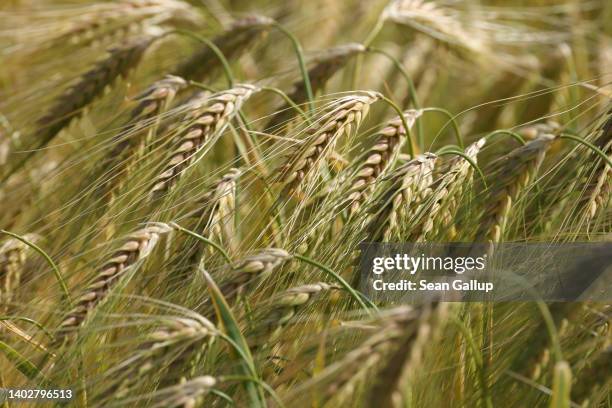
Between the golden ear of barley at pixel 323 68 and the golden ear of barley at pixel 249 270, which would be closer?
the golden ear of barley at pixel 249 270

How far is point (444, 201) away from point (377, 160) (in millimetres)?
124

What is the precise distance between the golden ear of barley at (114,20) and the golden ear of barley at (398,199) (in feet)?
3.05

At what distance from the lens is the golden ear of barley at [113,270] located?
1.06 m

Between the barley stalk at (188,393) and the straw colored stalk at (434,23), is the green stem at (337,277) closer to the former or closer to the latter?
the barley stalk at (188,393)

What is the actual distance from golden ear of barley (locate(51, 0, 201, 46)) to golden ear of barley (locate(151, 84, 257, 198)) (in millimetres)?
668

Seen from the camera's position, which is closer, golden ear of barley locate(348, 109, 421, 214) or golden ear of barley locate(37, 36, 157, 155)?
golden ear of barley locate(348, 109, 421, 214)

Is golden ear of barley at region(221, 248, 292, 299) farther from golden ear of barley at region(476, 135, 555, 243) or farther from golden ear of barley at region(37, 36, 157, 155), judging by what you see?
golden ear of barley at region(37, 36, 157, 155)

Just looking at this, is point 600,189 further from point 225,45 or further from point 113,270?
point 225,45

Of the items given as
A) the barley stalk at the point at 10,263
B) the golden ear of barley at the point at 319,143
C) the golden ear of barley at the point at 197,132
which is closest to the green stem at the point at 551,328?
the golden ear of barley at the point at 319,143

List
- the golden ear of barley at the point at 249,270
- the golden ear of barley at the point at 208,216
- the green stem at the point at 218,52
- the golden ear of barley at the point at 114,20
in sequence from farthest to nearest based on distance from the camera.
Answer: the golden ear of barley at the point at 114,20 → the green stem at the point at 218,52 → the golden ear of barley at the point at 208,216 → the golden ear of barley at the point at 249,270

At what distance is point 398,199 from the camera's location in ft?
3.67

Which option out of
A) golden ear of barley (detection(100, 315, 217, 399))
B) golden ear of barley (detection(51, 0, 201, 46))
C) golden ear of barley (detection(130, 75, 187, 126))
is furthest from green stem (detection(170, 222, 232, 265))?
golden ear of barley (detection(51, 0, 201, 46))

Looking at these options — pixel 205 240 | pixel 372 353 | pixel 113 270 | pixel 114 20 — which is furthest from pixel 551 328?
pixel 114 20

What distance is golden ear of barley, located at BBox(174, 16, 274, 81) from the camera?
1.68 metres
